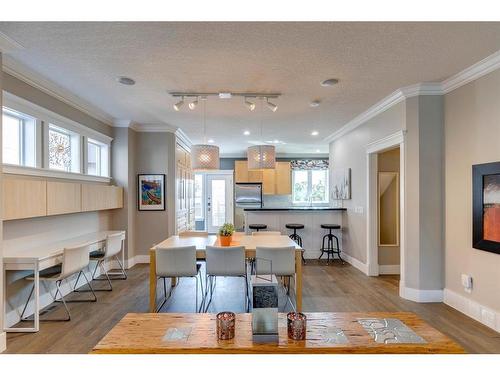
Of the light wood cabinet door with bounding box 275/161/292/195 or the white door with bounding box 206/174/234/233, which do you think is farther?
the white door with bounding box 206/174/234/233

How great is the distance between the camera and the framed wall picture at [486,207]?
111 inches

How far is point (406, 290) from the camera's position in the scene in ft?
12.3

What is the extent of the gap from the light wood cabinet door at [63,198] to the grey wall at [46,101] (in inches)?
37.6

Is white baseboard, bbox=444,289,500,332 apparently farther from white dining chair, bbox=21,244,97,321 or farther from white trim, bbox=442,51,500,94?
white dining chair, bbox=21,244,97,321

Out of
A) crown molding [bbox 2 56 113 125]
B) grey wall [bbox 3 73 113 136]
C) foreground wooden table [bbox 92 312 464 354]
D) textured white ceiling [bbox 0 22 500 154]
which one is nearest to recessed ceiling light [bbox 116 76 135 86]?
textured white ceiling [bbox 0 22 500 154]

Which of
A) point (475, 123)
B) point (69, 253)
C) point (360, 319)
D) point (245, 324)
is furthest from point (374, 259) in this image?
point (69, 253)

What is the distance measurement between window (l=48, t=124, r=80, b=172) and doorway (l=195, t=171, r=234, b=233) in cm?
551

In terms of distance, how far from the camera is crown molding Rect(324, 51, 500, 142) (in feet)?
9.46

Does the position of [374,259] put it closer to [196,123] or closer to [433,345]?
[433,345]

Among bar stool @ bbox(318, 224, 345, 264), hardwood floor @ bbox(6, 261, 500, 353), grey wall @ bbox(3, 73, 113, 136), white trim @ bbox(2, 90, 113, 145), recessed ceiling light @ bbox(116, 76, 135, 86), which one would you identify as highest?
recessed ceiling light @ bbox(116, 76, 135, 86)

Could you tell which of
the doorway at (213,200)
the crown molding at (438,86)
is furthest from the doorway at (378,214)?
the doorway at (213,200)

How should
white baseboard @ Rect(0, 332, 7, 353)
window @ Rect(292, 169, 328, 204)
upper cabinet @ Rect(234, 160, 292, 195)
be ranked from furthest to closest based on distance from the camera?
window @ Rect(292, 169, 328, 204), upper cabinet @ Rect(234, 160, 292, 195), white baseboard @ Rect(0, 332, 7, 353)

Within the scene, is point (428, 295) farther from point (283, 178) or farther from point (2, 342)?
point (283, 178)

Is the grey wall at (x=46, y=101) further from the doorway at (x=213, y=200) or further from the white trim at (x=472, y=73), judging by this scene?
the doorway at (x=213, y=200)
